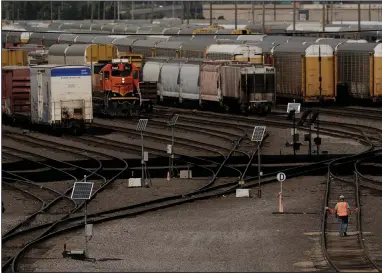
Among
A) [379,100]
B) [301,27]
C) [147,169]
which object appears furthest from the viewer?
[301,27]

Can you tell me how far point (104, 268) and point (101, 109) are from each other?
3468 cm

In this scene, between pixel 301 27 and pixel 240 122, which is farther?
pixel 301 27

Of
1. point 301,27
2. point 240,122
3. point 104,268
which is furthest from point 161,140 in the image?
point 301,27

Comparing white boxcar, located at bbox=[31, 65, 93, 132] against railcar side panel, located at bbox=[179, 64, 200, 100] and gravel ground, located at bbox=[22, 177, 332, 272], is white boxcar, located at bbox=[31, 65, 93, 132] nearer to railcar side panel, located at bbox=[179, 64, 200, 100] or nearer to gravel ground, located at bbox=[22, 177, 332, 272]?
railcar side panel, located at bbox=[179, 64, 200, 100]

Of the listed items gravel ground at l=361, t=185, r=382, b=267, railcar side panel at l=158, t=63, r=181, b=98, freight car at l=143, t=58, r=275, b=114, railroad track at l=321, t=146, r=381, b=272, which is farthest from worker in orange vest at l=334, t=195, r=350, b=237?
railcar side panel at l=158, t=63, r=181, b=98

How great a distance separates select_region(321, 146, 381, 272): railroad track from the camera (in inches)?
936

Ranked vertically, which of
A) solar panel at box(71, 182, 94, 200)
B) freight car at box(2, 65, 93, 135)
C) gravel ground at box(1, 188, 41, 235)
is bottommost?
gravel ground at box(1, 188, 41, 235)

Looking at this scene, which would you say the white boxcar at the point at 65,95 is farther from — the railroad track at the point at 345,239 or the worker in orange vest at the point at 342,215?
the worker in orange vest at the point at 342,215

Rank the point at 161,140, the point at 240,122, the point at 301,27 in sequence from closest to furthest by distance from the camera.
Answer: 1. the point at 161,140
2. the point at 240,122
3. the point at 301,27

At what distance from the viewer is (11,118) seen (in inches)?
2202

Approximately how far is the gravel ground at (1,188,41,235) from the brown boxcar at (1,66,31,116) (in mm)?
17259

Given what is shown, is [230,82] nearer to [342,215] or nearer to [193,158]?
[193,158]

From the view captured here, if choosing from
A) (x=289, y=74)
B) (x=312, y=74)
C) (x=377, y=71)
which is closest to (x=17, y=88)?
(x=289, y=74)

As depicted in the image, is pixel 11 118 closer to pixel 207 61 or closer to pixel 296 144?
pixel 207 61
